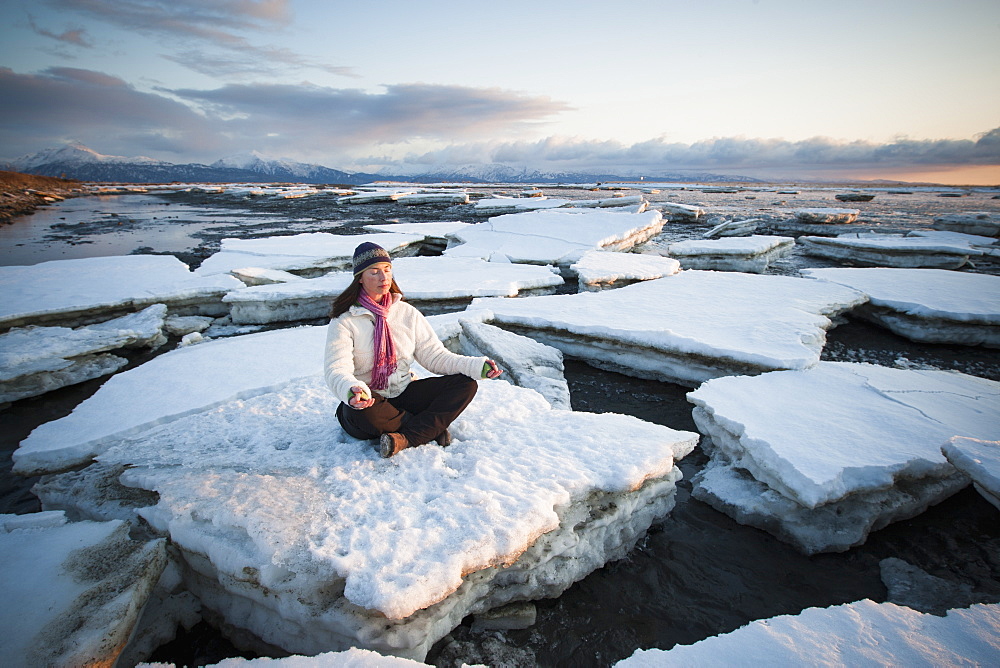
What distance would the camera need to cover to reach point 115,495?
2.49m

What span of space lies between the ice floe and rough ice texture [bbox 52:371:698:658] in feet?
1.73

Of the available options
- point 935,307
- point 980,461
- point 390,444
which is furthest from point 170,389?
point 935,307

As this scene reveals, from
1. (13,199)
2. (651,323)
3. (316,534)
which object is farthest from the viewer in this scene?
(13,199)

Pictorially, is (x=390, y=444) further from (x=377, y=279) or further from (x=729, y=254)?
(x=729, y=254)

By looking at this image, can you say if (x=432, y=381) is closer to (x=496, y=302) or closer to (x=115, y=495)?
(x=115, y=495)

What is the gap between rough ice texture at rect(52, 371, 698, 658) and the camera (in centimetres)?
186


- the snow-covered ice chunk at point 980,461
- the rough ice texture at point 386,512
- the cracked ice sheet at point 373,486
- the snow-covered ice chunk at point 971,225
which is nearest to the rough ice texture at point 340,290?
the cracked ice sheet at point 373,486

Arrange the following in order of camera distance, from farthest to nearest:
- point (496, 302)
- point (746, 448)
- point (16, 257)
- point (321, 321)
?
point (16, 257) → point (321, 321) → point (496, 302) → point (746, 448)

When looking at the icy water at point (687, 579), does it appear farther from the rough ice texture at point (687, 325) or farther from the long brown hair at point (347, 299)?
the long brown hair at point (347, 299)

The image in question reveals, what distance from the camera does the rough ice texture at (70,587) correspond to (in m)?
1.62

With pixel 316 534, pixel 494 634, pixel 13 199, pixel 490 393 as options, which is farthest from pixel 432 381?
pixel 13 199

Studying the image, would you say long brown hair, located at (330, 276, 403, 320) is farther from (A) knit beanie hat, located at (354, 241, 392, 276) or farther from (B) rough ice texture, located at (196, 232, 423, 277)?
(B) rough ice texture, located at (196, 232, 423, 277)

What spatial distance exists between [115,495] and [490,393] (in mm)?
2336

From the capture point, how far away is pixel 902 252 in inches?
395
